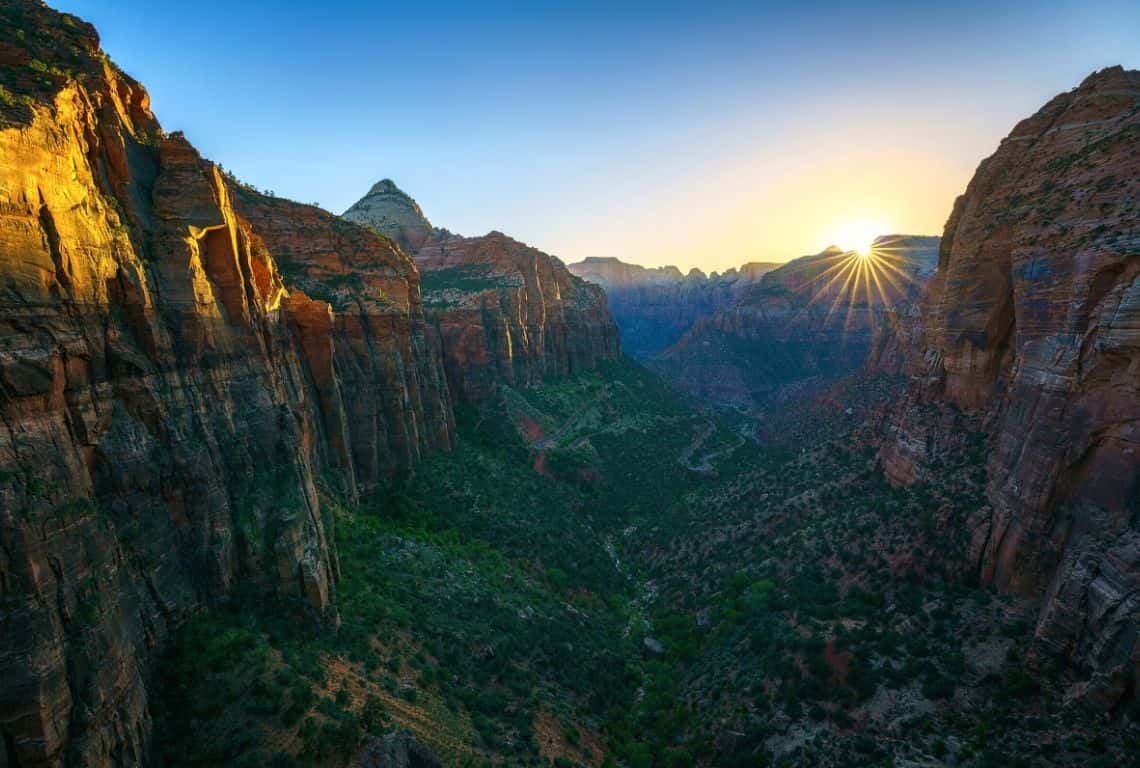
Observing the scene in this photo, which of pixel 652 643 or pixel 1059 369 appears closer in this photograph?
pixel 1059 369

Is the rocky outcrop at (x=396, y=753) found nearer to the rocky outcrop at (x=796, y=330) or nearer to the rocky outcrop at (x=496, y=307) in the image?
the rocky outcrop at (x=496, y=307)

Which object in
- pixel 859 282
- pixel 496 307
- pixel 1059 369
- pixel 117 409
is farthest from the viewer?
pixel 859 282

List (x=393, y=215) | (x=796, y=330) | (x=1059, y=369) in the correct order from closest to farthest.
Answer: (x=1059, y=369) < (x=393, y=215) < (x=796, y=330)

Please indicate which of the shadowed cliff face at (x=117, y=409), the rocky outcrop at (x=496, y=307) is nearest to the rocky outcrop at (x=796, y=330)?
the rocky outcrop at (x=496, y=307)

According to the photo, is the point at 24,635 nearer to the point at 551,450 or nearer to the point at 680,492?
the point at 551,450

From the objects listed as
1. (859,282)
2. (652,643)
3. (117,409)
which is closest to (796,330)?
(859,282)

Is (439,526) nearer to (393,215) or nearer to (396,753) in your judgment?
(396,753)

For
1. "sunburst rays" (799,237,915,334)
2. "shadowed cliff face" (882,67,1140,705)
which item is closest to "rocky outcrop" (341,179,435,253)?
"shadowed cliff face" (882,67,1140,705)

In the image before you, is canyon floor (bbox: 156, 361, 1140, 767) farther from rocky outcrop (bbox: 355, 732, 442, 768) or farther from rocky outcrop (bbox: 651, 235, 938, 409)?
rocky outcrop (bbox: 651, 235, 938, 409)
